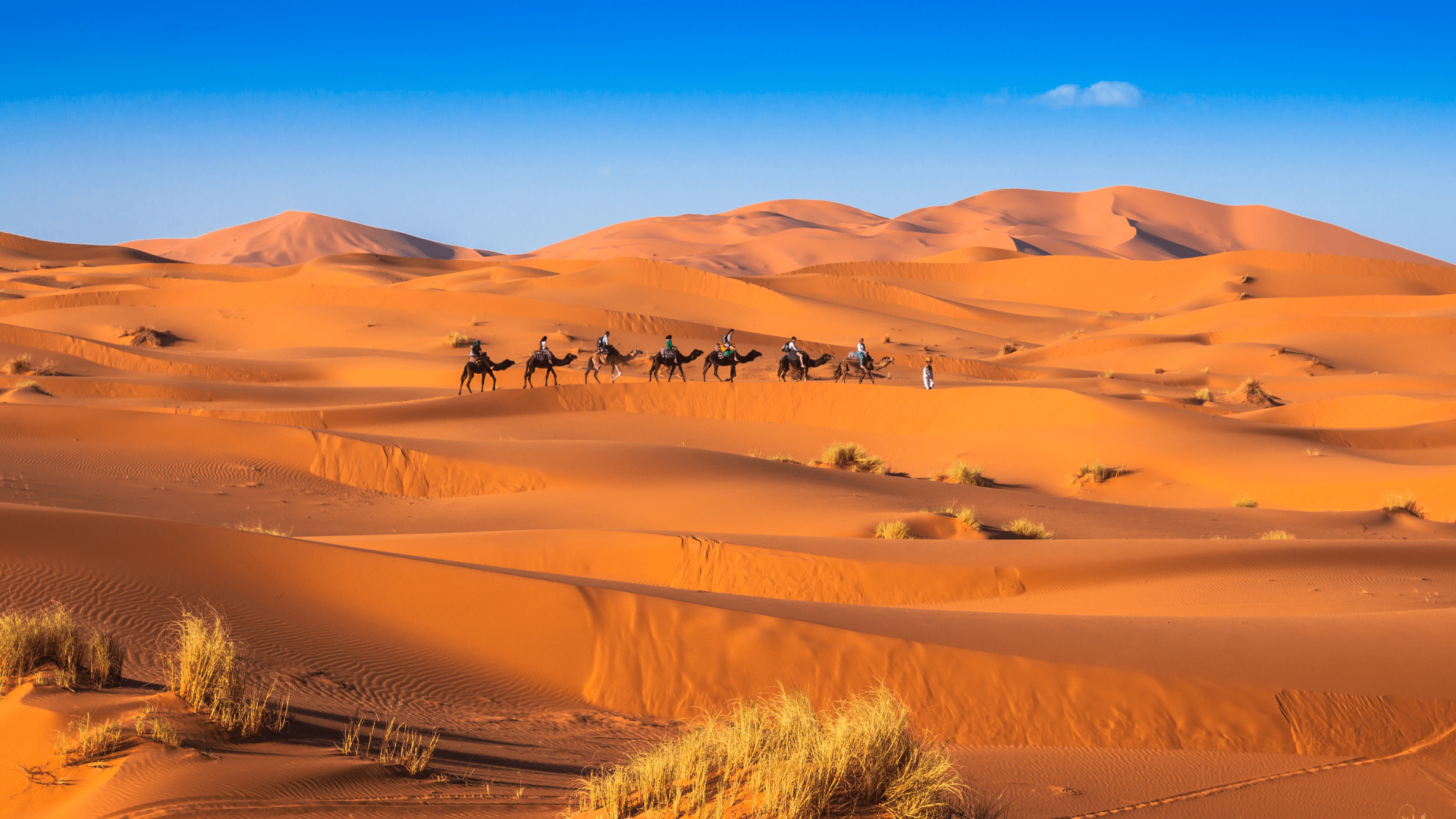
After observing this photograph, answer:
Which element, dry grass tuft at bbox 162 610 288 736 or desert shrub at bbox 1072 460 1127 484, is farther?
desert shrub at bbox 1072 460 1127 484

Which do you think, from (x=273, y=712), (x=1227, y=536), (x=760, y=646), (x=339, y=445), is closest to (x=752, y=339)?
(x=339, y=445)

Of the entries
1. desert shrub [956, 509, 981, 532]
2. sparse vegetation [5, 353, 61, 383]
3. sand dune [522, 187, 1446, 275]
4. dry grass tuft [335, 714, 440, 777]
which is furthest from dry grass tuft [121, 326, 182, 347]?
sand dune [522, 187, 1446, 275]

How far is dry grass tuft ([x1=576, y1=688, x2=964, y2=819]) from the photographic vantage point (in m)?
4.44

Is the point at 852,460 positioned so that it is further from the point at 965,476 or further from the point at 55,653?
the point at 55,653

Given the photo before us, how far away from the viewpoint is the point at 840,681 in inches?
329

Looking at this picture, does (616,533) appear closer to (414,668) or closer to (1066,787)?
(414,668)

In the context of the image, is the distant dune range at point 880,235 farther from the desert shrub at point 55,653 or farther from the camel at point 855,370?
the desert shrub at point 55,653

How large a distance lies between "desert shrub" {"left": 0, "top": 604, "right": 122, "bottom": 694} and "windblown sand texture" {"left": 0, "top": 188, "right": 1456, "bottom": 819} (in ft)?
0.81

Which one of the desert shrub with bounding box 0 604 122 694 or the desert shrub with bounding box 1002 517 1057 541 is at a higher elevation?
the desert shrub with bounding box 0 604 122 694

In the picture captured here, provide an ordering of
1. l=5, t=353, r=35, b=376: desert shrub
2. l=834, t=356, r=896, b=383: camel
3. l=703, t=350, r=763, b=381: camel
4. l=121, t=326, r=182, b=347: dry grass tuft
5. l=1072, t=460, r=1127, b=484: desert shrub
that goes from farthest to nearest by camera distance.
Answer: l=121, t=326, r=182, b=347: dry grass tuft
l=834, t=356, r=896, b=383: camel
l=5, t=353, r=35, b=376: desert shrub
l=703, t=350, r=763, b=381: camel
l=1072, t=460, r=1127, b=484: desert shrub

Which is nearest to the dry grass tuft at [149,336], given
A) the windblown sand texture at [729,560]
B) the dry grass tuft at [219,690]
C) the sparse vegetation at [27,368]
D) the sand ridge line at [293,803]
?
the windblown sand texture at [729,560]

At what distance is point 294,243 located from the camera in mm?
168875

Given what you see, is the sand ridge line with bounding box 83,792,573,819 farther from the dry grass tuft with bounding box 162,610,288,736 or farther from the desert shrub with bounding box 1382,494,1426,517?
the desert shrub with bounding box 1382,494,1426,517

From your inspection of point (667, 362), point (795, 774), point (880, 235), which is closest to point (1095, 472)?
point (667, 362)
